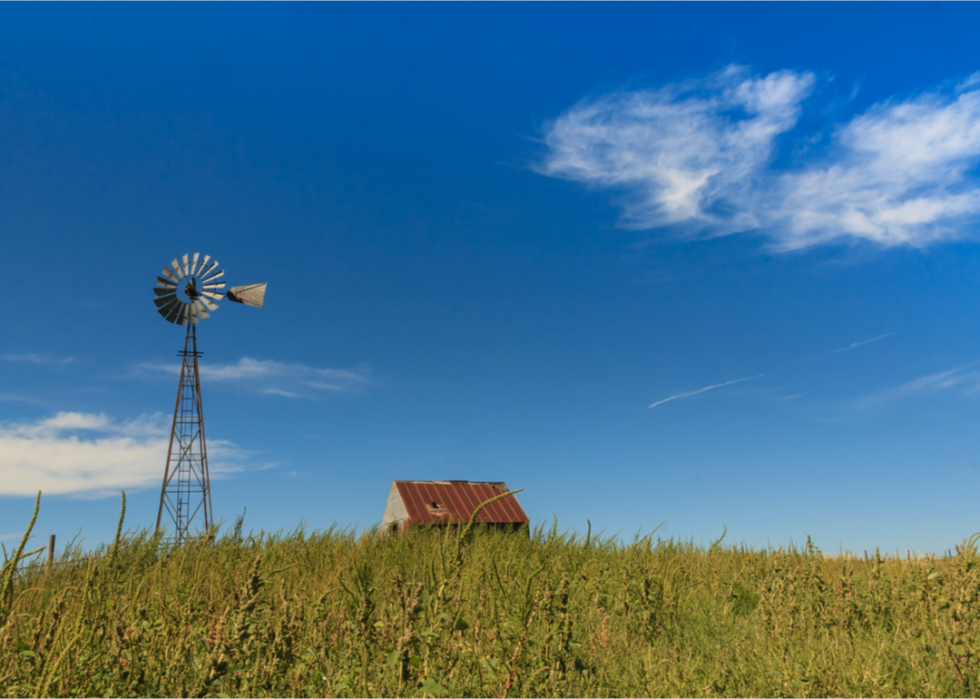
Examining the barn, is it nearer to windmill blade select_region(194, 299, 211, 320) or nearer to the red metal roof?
the red metal roof

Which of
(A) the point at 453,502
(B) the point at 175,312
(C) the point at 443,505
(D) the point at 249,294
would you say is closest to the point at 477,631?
(C) the point at 443,505

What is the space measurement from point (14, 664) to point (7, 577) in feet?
6.67

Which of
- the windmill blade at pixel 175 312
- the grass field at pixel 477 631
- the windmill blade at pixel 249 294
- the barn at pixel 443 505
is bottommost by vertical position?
the grass field at pixel 477 631

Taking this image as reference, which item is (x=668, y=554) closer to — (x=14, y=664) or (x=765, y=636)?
(x=765, y=636)

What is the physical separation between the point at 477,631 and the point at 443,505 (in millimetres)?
15441

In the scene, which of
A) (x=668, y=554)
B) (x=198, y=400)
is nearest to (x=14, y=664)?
(x=668, y=554)

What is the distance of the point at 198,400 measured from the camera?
24359 millimetres

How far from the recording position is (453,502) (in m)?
20.7

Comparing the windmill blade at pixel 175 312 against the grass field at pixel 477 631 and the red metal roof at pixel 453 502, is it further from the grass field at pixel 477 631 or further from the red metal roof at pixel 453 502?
the grass field at pixel 477 631

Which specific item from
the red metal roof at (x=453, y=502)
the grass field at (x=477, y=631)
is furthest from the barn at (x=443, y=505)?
the grass field at (x=477, y=631)

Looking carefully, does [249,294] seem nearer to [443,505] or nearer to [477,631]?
[443,505]

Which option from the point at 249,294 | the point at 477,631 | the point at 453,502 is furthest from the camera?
the point at 249,294

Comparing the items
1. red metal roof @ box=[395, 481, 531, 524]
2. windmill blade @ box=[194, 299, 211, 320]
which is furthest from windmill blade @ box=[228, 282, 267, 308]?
red metal roof @ box=[395, 481, 531, 524]

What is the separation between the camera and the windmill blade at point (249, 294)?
29.4 m
